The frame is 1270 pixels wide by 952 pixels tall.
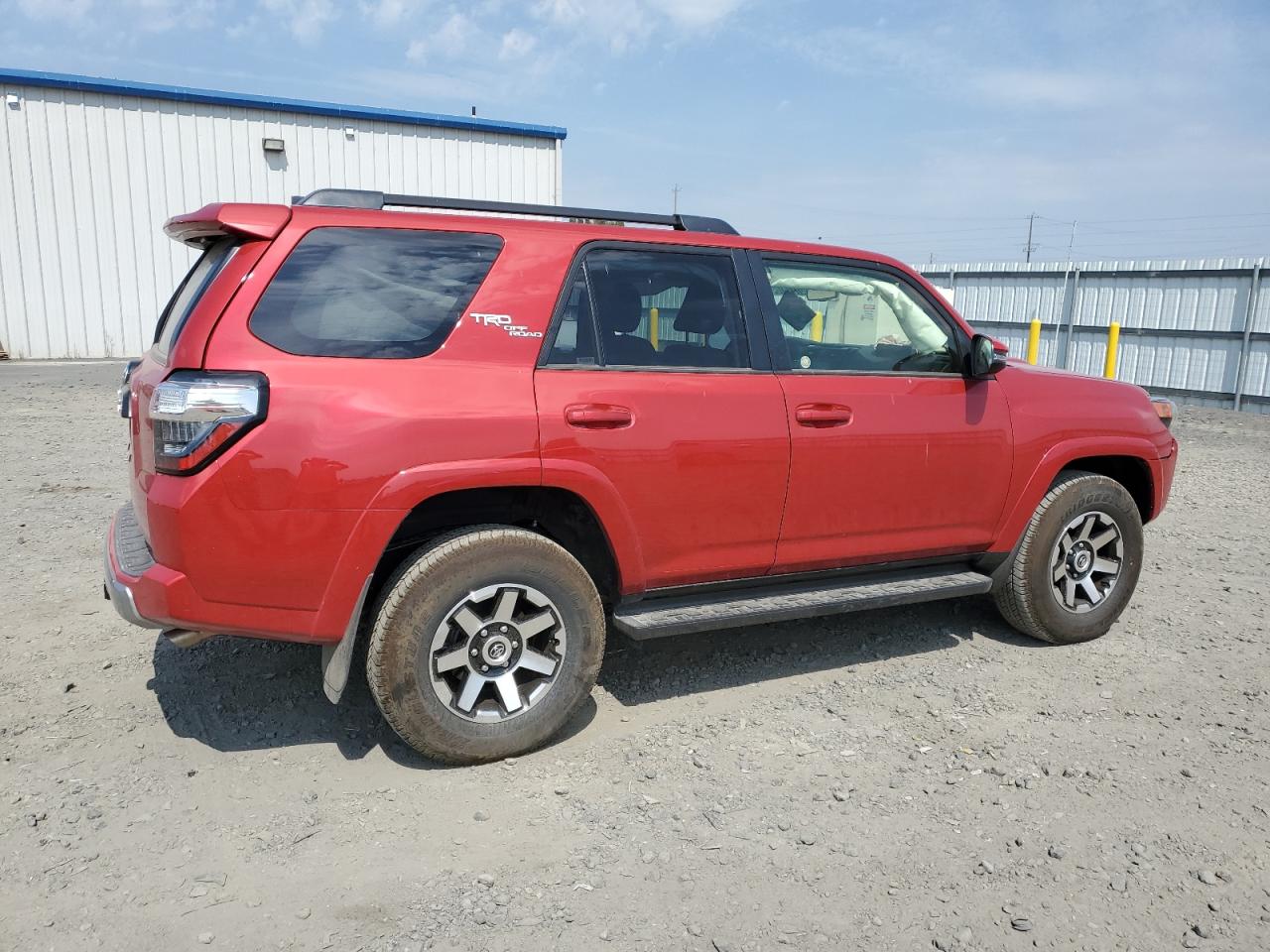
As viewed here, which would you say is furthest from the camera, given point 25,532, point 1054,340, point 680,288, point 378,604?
point 1054,340

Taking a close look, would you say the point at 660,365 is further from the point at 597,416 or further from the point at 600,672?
the point at 600,672

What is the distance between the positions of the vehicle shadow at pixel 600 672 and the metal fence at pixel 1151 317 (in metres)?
13.2

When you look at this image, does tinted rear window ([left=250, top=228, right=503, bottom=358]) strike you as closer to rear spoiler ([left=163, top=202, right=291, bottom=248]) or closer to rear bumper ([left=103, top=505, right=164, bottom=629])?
rear spoiler ([left=163, top=202, right=291, bottom=248])

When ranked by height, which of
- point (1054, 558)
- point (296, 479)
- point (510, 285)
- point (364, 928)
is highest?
point (510, 285)

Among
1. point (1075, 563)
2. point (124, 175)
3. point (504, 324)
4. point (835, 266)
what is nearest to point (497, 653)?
point (504, 324)

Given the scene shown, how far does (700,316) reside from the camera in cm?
381

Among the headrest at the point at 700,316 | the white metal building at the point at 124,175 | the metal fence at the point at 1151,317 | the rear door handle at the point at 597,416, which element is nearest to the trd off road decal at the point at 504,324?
the rear door handle at the point at 597,416

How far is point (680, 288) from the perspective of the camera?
3.82 m

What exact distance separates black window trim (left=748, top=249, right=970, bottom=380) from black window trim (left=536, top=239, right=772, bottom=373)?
1.4 inches

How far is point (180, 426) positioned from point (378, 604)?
2.76ft

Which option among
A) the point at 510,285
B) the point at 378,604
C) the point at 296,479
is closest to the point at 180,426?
the point at 296,479

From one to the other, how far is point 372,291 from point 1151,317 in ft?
56.3

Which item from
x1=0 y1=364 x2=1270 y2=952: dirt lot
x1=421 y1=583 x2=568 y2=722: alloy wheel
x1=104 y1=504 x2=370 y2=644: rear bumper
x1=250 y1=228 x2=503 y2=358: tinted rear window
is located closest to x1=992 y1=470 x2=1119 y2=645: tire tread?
x1=0 y1=364 x2=1270 y2=952: dirt lot

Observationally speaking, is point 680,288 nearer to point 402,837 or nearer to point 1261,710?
point 402,837
